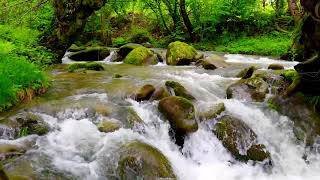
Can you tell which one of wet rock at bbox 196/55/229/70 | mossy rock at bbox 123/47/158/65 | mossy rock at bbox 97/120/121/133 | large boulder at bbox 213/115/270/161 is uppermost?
mossy rock at bbox 97/120/121/133

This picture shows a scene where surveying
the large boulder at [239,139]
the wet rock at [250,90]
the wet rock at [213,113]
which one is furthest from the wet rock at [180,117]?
the wet rock at [250,90]

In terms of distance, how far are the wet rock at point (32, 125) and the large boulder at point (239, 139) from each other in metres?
3.11

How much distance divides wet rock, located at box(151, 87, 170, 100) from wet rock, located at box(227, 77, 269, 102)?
161 cm

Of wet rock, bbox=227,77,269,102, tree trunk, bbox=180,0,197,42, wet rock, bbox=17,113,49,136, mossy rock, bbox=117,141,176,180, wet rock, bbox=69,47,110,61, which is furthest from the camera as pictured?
tree trunk, bbox=180,0,197,42

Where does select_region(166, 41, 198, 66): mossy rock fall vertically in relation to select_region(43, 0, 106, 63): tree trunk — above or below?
below

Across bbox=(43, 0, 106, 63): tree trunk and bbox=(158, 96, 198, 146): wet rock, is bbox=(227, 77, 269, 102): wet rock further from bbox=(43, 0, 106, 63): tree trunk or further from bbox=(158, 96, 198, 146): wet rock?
bbox=(43, 0, 106, 63): tree trunk

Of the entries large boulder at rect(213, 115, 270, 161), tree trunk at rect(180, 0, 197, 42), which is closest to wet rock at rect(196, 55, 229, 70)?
large boulder at rect(213, 115, 270, 161)

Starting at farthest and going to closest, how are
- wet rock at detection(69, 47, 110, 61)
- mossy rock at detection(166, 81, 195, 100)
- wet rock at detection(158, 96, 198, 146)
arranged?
1. wet rock at detection(69, 47, 110, 61)
2. mossy rock at detection(166, 81, 195, 100)
3. wet rock at detection(158, 96, 198, 146)

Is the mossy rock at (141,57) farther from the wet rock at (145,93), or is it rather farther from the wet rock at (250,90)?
the wet rock at (145,93)

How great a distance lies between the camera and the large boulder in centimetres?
771

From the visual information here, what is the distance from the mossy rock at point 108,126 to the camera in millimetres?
7406

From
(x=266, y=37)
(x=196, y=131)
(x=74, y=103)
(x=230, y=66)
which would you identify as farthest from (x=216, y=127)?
(x=266, y=37)

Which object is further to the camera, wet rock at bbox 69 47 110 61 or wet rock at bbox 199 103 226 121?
wet rock at bbox 69 47 110 61

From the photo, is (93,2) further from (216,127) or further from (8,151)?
(8,151)
